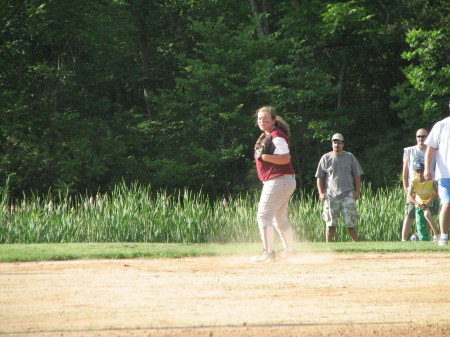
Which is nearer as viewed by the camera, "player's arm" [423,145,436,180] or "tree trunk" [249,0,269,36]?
"player's arm" [423,145,436,180]

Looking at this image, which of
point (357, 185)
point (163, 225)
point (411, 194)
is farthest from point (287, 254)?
point (163, 225)

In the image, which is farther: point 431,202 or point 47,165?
point 47,165

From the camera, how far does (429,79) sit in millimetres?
29562

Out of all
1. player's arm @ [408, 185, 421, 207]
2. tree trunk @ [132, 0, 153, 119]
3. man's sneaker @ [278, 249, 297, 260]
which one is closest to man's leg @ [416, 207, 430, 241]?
player's arm @ [408, 185, 421, 207]

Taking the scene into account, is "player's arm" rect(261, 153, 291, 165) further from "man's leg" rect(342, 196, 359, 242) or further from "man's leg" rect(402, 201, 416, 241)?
"man's leg" rect(402, 201, 416, 241)

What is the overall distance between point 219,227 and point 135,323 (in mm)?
9439

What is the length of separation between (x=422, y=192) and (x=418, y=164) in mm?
434

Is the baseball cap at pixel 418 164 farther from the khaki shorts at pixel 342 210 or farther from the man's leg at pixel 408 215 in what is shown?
the khaki shorts at pixel 342 210

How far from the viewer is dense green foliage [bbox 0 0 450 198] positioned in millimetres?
28172

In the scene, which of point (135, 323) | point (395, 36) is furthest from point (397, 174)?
point (135, 323)

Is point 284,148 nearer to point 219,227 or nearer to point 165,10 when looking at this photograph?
point 219,227

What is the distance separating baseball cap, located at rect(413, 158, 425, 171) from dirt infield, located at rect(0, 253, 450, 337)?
3.20 meters

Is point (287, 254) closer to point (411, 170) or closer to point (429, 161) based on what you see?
point (429, 161)

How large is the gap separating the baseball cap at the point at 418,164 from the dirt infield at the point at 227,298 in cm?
320
